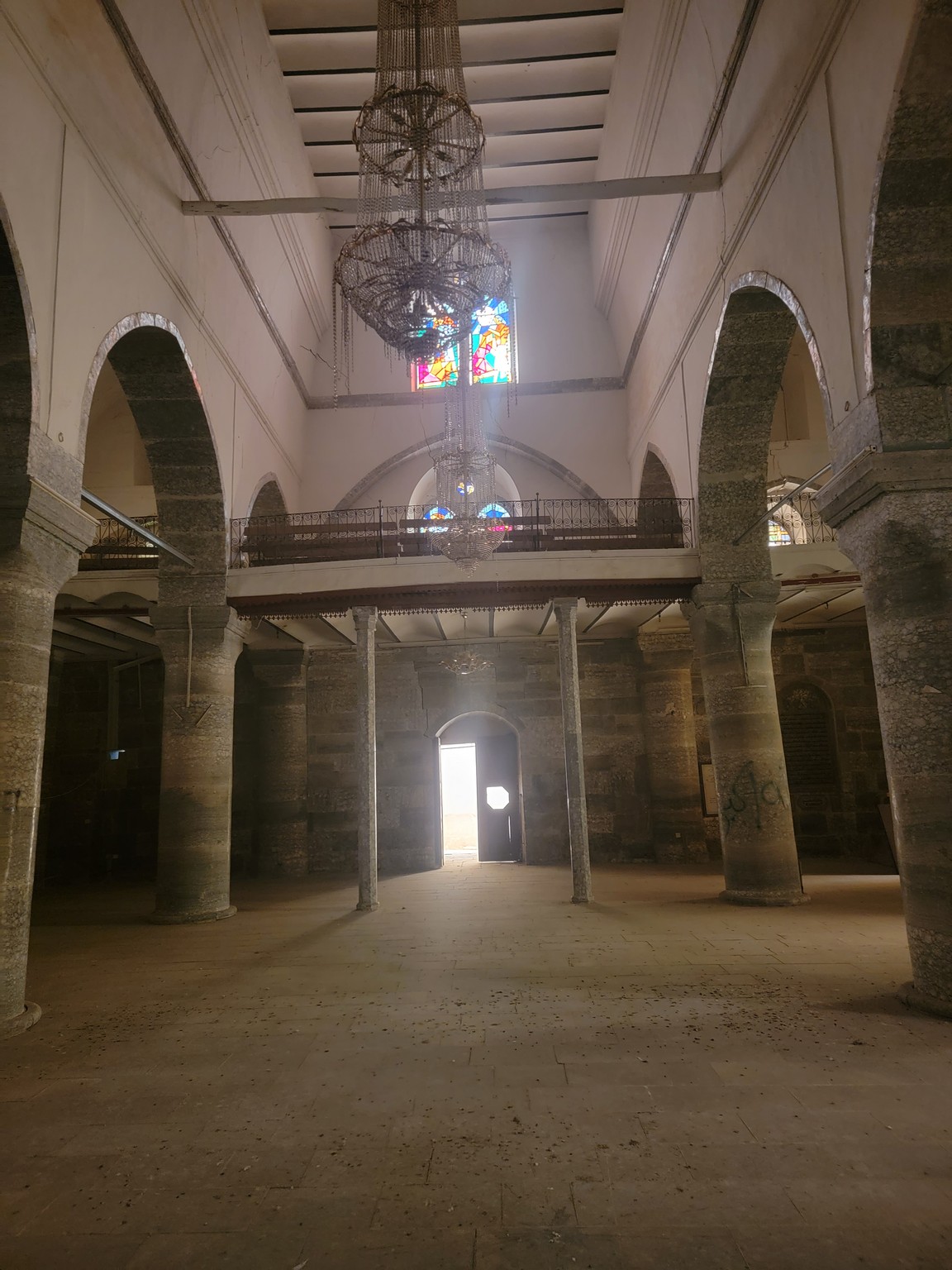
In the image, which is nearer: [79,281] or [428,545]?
[79,281]

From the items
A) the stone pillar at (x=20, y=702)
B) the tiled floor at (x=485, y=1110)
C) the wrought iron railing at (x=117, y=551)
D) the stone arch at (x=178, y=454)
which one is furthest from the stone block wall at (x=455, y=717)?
the stone pillar at (x=20, y=702)

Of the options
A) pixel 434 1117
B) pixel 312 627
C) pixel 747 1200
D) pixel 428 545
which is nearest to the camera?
pixel 747 1200

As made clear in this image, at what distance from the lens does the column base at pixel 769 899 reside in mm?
8298

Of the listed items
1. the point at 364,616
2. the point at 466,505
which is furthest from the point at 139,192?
the point at 364,616

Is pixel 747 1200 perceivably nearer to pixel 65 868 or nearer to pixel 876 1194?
pixel 876 1194

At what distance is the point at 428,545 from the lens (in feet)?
35.7

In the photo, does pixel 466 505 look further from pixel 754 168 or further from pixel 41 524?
pixel 41 524

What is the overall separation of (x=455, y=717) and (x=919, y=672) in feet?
30.1

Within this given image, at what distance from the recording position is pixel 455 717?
13.3 meters

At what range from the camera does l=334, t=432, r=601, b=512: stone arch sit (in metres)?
14.1

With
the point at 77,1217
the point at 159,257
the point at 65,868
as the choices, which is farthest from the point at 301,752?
the point at 77,1217

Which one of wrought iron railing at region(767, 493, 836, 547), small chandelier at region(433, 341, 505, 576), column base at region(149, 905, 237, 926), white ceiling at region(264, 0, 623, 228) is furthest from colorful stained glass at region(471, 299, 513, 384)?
column base at region(149, 905, 237, 926)

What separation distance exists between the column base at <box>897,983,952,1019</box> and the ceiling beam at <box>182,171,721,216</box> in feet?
22.0

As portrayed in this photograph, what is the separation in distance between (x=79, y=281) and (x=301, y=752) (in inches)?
338
